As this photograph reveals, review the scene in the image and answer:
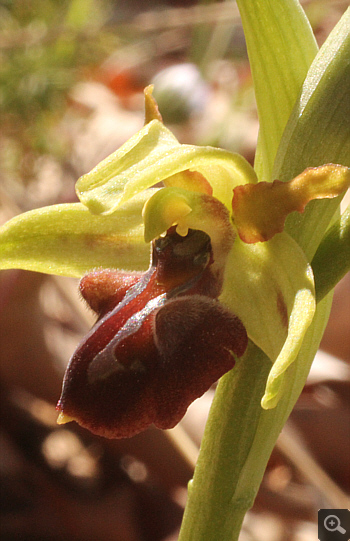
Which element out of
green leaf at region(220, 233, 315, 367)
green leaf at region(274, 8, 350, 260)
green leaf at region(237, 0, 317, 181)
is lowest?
green leaf at region(220, 233, 315, 367)

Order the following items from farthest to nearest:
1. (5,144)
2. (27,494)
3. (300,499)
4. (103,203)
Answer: (5,144)
(27,494)
(300,499)
(103,203)

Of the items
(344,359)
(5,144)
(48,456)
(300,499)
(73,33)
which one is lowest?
(300,499)

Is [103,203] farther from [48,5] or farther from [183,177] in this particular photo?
[48,5]

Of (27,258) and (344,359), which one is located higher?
(344,359)

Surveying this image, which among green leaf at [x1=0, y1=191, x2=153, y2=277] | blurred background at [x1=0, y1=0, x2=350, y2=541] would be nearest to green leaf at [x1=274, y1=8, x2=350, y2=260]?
green leaf at [x1=0, y1=191, x2=153, y2=277]

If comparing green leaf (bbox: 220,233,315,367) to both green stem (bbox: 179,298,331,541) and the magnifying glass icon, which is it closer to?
green stem (bbox: 179,298,331,541)

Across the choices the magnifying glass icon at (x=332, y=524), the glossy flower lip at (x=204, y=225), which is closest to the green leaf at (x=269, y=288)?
the glossy flower lip at (x=204, y=225)

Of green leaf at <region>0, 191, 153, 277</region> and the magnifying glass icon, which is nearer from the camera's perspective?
green leaf at <region>0, 191, 153, 277</region>

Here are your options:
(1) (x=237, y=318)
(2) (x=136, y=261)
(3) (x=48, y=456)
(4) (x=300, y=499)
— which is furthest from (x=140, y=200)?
(3) (x=48, y=456)
